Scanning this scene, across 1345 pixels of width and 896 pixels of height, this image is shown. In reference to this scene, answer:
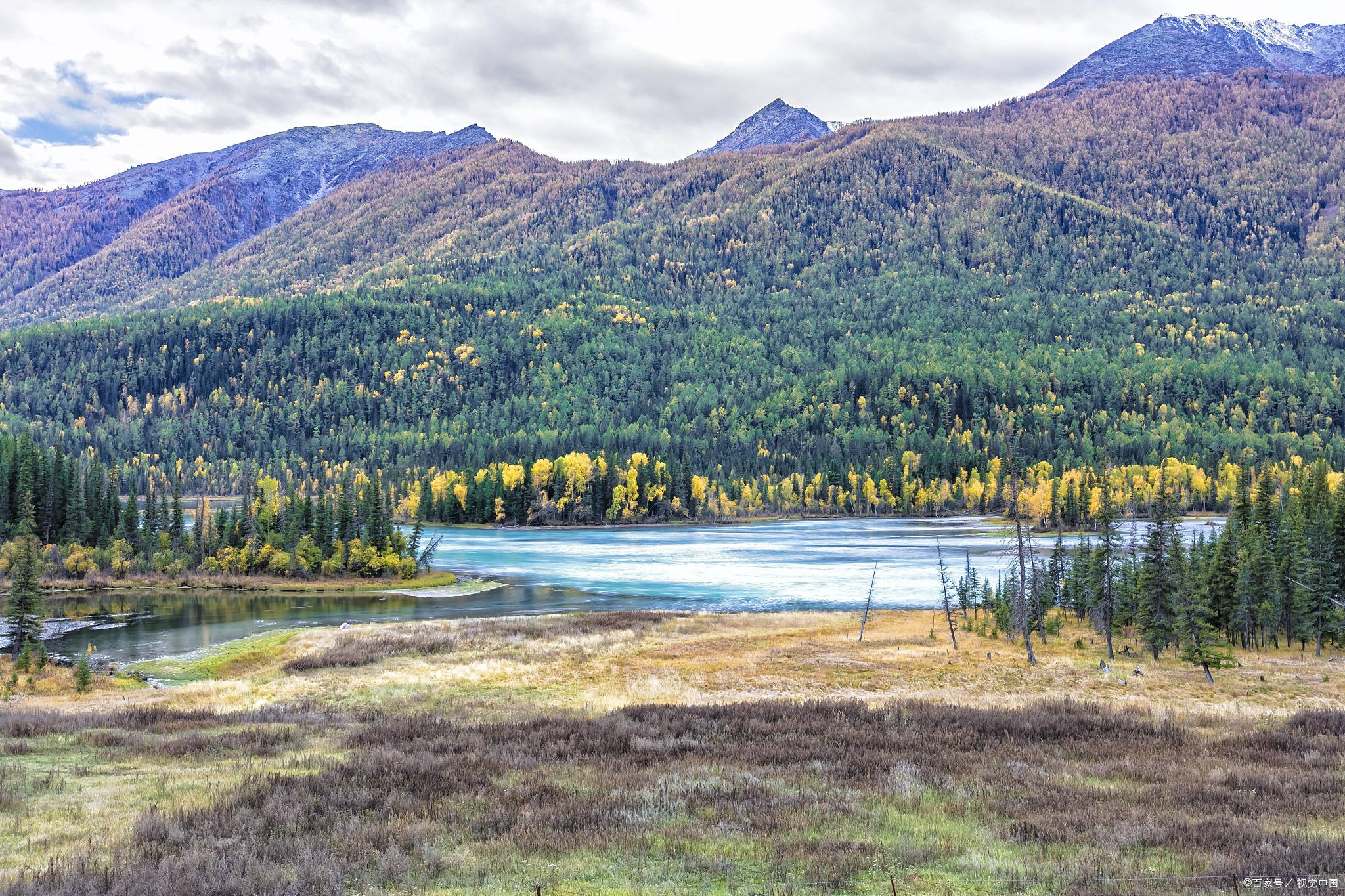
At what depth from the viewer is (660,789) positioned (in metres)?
18.4

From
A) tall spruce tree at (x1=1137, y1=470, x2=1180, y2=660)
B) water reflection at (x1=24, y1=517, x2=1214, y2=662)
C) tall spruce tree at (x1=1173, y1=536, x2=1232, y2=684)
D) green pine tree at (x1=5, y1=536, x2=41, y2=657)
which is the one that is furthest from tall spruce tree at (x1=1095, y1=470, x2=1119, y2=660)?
green pine tree at (x1=5, y1=536, x2=41, y2=657)

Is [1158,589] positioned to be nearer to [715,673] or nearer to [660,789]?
[715,673]

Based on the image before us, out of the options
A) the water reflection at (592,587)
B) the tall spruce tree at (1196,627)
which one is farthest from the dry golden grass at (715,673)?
the water reflection at (592,587)

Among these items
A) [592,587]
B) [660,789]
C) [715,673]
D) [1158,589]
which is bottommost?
[592,587]

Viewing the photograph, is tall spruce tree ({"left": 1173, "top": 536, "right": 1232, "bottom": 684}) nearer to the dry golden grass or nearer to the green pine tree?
the dry golden grass

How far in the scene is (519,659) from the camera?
49.5 metres

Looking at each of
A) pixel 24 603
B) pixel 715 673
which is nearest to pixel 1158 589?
pixel 715 673

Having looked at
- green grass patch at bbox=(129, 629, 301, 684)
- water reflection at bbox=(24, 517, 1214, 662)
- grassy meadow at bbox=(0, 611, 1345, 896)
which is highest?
grassy meadow at bbox=(0, 611, 1345, 896)

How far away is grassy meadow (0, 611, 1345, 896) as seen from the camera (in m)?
13.3

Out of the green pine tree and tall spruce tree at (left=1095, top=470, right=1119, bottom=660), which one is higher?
the green pine tree

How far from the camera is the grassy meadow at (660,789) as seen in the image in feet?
43.5

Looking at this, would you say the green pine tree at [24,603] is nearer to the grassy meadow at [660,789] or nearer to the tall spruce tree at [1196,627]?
the grassy meadow at [660,789]

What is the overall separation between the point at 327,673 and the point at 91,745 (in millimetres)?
21862

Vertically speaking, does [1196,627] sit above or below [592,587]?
above
